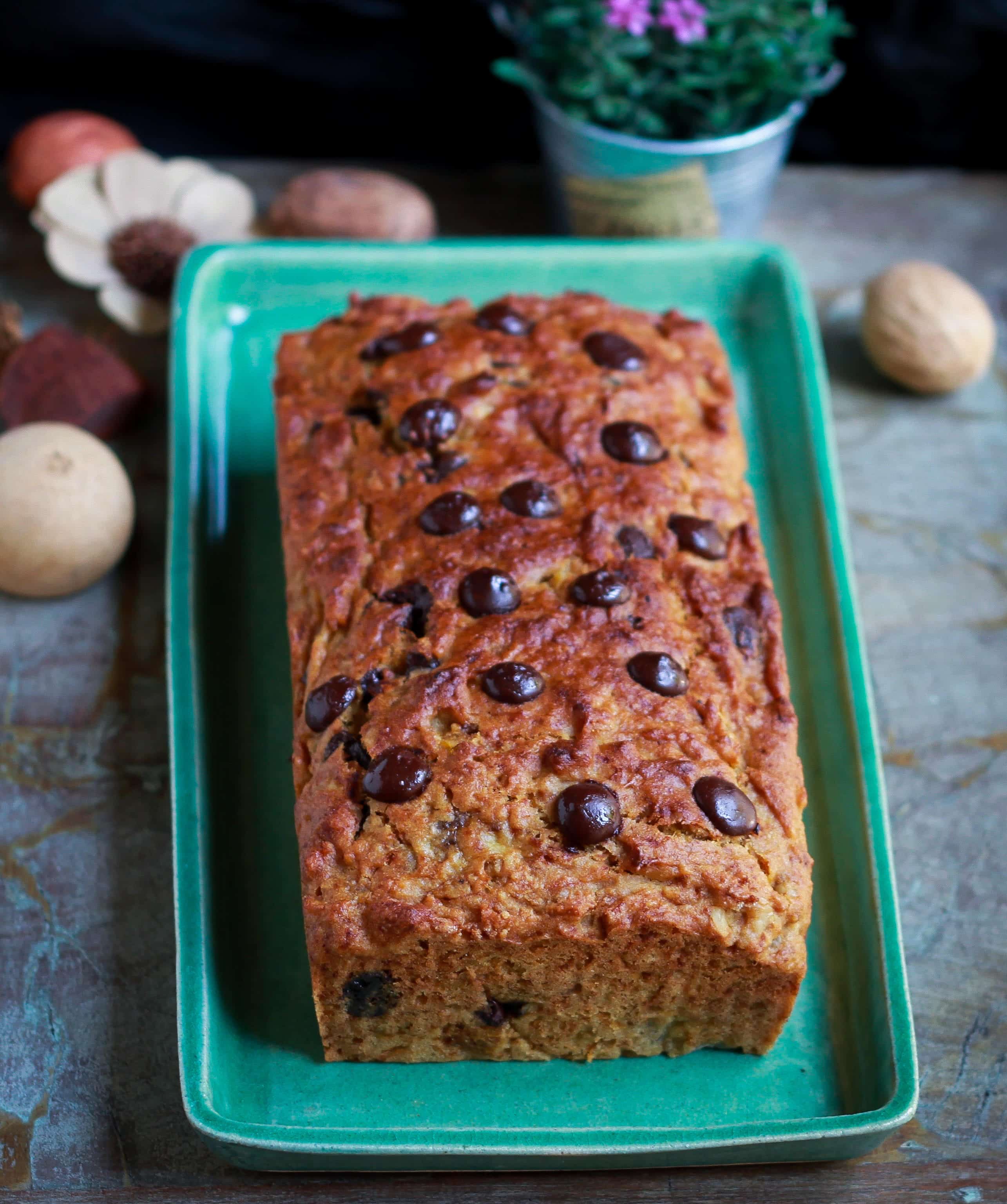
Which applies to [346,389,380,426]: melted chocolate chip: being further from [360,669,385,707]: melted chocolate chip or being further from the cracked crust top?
[360,669,385,707]: melted chocolate chip

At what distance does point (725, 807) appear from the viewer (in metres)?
2.07

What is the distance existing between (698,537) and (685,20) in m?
1.35

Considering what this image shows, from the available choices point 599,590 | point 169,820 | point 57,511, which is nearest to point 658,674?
point 599,590

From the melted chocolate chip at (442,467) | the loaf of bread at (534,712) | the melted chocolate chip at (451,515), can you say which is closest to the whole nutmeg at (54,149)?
the loaf of bread at (534,712)

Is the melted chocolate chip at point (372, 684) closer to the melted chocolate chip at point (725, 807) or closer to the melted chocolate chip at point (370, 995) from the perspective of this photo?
the melted chocolate chip at point (370, 995)

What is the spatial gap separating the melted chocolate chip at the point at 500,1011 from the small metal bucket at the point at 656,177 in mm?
1992

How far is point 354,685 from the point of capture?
86.8 inches

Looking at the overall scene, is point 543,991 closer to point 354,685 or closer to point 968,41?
point 354,685

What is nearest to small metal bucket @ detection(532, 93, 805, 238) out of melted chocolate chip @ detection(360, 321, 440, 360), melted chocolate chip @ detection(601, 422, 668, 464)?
melted chocolate chip @ detection(360, 321, 440, 360)

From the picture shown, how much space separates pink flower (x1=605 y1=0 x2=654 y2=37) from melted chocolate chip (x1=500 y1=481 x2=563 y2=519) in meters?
1.22

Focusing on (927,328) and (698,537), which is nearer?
(698,537)

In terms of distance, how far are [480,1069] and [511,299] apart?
1.54 m

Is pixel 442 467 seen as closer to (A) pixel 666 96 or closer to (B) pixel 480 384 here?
(B) pixel 480 384

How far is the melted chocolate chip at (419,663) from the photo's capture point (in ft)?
7.23
